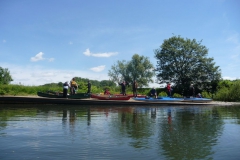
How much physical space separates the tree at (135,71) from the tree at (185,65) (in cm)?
2687

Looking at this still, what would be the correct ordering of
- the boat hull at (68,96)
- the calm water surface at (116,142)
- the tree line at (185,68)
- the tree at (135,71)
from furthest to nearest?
the tree at (135,71), the tree line at (185,68), the boat hull at (68,96), the calm water surface at (116,142)

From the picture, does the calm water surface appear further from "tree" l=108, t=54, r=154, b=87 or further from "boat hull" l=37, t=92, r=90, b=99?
"tree" l=108, t=54, r=154, b=87

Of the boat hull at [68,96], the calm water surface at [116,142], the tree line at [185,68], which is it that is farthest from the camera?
the tree line at [185,68]

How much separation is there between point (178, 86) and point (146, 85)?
1194 inches

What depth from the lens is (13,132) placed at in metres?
8.27

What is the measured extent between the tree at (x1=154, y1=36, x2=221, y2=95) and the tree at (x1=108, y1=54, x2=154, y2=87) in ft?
88.2

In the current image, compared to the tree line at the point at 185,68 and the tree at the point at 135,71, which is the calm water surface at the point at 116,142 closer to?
the tree line at the point at 185,68

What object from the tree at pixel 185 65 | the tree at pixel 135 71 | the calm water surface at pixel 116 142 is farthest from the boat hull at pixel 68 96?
the tree at pixel 135 71

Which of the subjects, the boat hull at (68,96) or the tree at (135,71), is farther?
the tree at (135,71)

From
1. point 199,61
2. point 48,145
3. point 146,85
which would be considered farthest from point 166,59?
point 48,145

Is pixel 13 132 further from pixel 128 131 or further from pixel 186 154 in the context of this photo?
pixel 186 154

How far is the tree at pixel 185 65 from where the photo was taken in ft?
124

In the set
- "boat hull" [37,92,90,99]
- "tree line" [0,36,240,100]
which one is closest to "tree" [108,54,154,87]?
"tree line" [0,36,240,100]

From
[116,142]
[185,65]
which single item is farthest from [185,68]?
[116,142]
